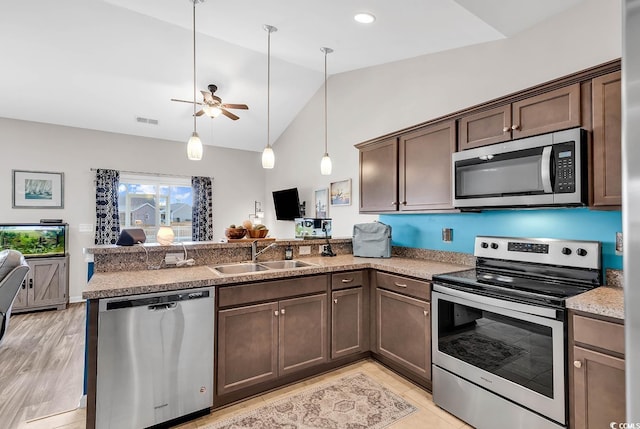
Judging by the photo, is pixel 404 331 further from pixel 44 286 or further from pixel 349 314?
pixel 44 286

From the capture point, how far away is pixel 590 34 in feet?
6.66

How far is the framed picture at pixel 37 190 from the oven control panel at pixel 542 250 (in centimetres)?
612

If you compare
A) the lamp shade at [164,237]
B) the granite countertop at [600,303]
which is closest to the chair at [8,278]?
the lamp shade at [164,237]

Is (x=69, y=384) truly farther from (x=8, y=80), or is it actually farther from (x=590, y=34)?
(x=590, y=34)

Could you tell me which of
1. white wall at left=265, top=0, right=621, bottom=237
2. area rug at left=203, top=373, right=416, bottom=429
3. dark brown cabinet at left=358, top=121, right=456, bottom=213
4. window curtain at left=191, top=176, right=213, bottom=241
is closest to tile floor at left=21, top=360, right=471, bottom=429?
area rug at left=203, top=373, right=416, bottom=429

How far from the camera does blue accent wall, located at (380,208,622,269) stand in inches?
75.7

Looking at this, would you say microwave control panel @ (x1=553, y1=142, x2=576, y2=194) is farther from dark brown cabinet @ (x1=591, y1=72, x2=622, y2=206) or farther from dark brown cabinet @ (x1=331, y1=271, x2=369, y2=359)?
dark brown cabinet @ (x1=331, y1=271, x2=369, y2=359)

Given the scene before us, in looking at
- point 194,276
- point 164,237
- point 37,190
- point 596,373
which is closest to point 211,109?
point 164,237

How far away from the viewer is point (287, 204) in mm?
5926

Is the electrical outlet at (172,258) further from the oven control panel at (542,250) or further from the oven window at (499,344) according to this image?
the oven control panel at (542,250)

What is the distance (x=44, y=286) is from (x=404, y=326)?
5126 millimetres

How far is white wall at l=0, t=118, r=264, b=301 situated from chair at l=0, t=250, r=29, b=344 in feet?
8.43

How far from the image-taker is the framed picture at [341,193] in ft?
14.8

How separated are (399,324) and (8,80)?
5571mm
